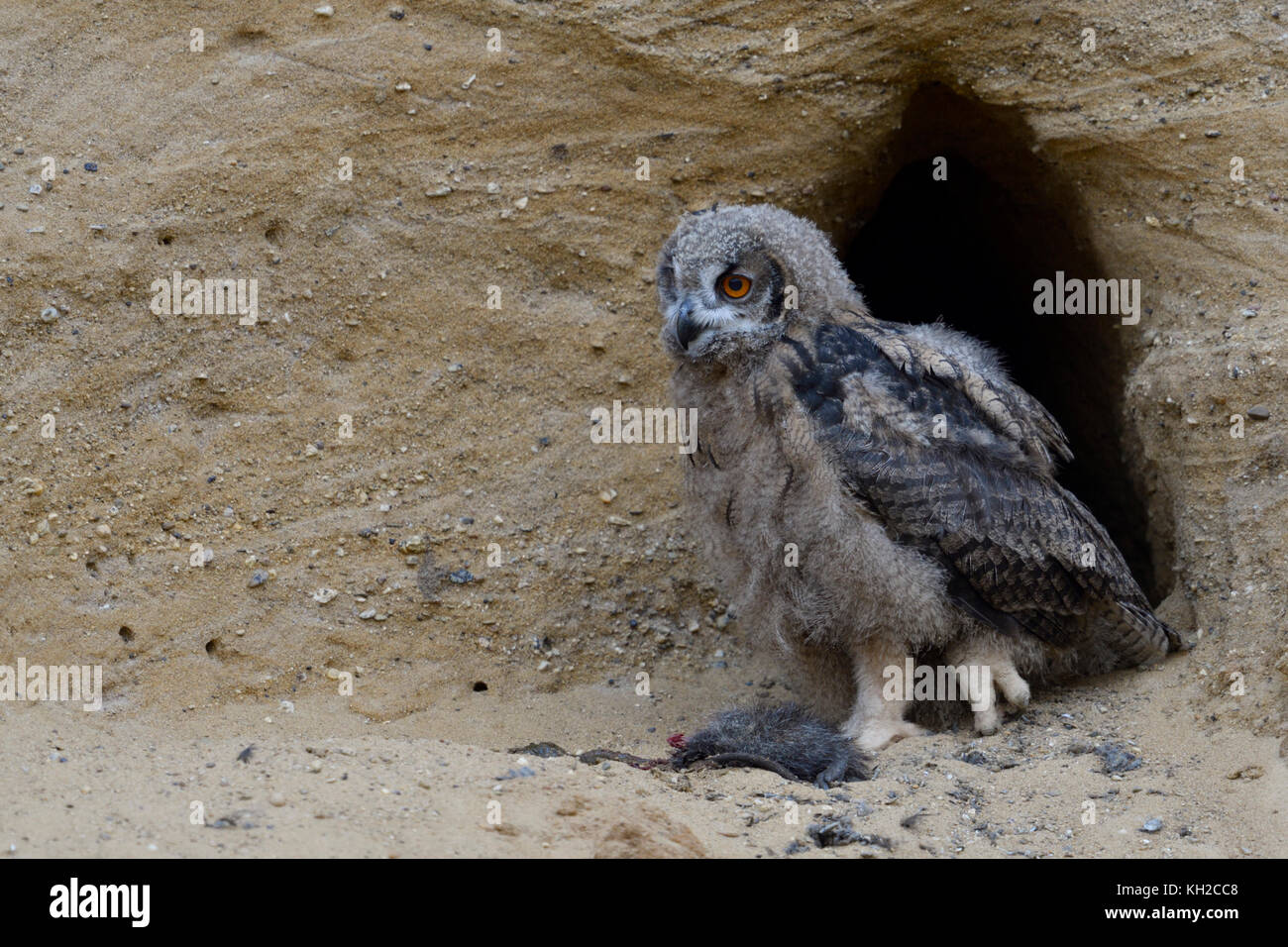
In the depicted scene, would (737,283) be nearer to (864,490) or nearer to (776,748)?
(864,490)

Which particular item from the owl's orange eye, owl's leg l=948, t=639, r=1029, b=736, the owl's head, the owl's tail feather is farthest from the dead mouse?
the owl's orange eye

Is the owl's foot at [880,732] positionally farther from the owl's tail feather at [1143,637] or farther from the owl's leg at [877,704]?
the owl's tail feather at [1143,637]

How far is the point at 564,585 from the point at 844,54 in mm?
3035

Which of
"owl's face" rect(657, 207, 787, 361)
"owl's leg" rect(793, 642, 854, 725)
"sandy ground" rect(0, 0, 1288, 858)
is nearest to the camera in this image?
"owl's face" rect(657, 207, 787, 361)

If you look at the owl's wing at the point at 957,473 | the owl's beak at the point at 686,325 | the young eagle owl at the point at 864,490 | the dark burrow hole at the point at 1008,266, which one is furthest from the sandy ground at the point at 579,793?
the dark burrow hole at the point at 1008,266

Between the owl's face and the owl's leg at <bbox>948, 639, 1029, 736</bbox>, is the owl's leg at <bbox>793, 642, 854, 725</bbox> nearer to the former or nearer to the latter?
the owl's leg at <bbox>948, 639, 1029, 736</bbox>

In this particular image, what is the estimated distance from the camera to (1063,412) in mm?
7887

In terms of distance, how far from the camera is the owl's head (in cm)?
518

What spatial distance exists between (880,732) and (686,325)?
1.94 metres

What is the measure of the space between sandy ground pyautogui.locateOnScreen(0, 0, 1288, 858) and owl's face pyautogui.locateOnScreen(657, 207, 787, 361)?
A: 3.67ft

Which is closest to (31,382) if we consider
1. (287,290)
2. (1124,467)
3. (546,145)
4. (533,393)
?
(287,290)

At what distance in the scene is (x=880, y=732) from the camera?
5.36 m

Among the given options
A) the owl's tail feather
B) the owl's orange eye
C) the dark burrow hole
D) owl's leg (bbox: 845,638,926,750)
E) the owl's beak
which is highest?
the dark burrow hole

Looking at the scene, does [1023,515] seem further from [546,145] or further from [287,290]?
[287,290]
